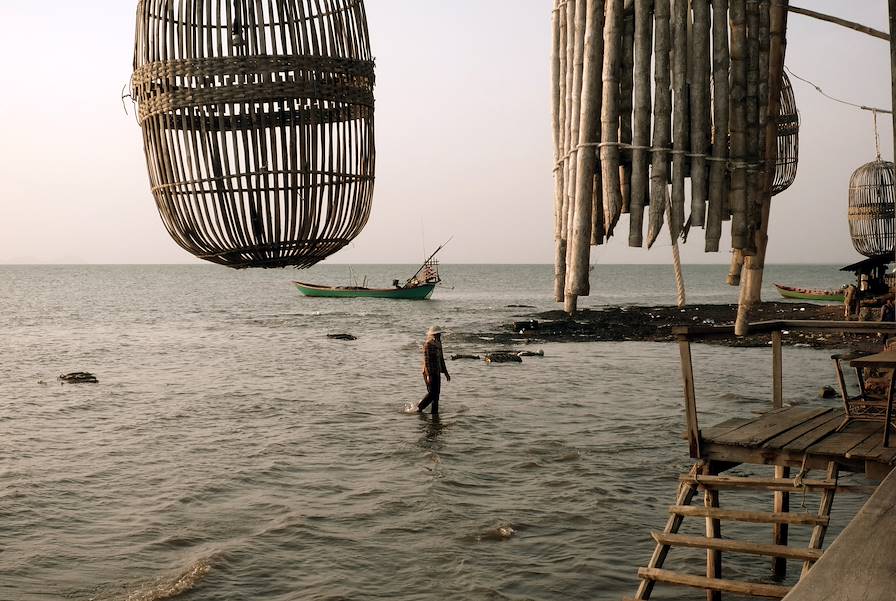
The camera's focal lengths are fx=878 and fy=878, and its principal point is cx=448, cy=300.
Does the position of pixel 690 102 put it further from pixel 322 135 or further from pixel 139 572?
pixel 139 572

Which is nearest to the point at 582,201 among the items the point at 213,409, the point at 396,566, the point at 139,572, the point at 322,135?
the point at 322,135

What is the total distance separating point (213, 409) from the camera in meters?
22.1

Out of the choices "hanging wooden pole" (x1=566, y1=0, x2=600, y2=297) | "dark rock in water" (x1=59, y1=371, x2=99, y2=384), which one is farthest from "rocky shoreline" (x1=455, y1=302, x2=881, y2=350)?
"hanging wooden pole" (x1=566, y1=0, x2=600, y2=297)

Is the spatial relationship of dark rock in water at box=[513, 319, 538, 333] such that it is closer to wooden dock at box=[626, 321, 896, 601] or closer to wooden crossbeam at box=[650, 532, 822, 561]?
wooden dock at box=[626, 321, 896, 601]

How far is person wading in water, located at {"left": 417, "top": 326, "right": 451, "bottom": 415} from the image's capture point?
60.5 ft

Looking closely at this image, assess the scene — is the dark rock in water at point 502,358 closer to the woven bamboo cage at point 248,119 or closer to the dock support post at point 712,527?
the dock support post at point 712,527

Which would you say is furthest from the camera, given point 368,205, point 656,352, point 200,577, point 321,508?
point 656,352

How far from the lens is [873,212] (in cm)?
2409

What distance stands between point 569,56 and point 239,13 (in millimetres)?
1843

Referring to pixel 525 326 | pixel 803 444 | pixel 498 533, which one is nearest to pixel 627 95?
pixel 803 444

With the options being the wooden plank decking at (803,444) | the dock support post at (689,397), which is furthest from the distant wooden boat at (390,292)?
the dock support post at (689,397)

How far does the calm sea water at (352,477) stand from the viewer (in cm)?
1031

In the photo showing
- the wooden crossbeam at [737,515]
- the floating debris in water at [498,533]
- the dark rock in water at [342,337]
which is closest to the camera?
the wooden crossbeam at [737,515]

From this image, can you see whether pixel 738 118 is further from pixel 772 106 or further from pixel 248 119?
pixel 248 119
